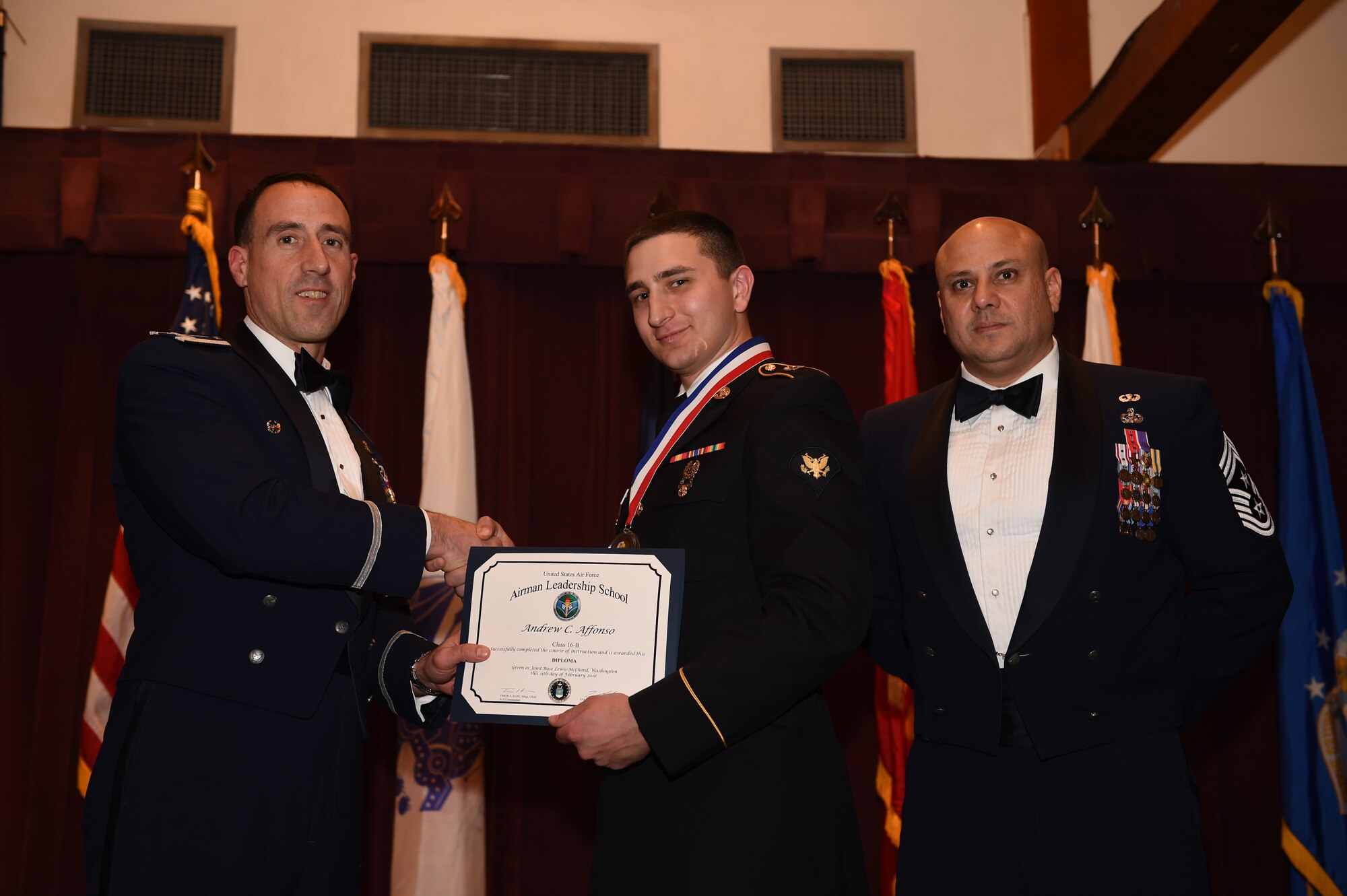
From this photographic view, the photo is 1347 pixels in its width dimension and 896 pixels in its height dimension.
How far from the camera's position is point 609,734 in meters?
1.77

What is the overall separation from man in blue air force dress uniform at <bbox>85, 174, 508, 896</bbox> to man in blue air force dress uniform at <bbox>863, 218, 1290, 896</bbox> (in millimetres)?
992

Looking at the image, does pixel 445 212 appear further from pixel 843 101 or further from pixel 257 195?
pixel 843 101

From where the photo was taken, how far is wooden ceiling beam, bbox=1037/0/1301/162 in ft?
12.8

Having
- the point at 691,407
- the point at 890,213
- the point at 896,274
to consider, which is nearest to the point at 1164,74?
the point at 890,213

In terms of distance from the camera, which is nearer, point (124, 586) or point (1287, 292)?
point (124, 586)

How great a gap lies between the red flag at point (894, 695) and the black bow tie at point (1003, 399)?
158cm

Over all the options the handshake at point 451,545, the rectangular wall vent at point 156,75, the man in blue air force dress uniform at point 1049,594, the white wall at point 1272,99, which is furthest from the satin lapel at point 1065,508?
the rectangular wall vent at point 156,75

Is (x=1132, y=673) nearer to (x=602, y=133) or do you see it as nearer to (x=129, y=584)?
(x=129, y=584)

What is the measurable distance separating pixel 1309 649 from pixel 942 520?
2591 millimetres

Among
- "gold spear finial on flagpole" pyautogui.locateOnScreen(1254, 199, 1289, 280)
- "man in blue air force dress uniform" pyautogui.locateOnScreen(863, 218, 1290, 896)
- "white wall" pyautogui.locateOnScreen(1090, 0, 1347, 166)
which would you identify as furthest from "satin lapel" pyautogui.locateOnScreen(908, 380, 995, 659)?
"white wall" pyautogui.locateOnScreen(1090, 0, 1347, 166)

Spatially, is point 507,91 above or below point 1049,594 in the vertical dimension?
above

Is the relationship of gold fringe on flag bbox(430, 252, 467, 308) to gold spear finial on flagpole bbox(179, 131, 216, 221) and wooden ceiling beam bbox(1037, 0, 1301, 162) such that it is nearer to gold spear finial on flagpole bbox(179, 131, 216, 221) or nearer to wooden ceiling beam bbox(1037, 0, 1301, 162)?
gold spear finial on flagpole bbox(179, 131, 216, 221)

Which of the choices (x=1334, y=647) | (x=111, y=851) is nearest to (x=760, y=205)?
(x=1334, y=647)

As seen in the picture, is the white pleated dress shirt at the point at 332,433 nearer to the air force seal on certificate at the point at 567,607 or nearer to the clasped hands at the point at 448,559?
the clasped hands at the point at 448,559
